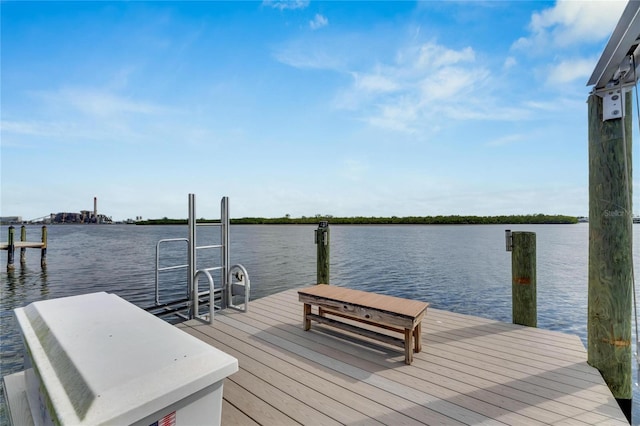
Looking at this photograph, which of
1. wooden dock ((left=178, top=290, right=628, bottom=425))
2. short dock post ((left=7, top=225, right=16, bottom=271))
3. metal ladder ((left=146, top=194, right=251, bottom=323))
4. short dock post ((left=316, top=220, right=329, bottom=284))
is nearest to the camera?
wooden dock ((left=178, top=290, right=628, bottom=425))

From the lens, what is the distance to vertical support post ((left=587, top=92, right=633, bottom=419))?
278 cm

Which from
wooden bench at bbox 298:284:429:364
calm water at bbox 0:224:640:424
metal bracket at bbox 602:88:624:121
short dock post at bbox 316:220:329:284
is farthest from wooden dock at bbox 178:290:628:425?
calm water at bbox 0:224:640:424

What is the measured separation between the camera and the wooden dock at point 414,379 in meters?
2.25

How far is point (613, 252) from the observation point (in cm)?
281

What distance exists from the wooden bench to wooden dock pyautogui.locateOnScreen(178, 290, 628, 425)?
175 mm

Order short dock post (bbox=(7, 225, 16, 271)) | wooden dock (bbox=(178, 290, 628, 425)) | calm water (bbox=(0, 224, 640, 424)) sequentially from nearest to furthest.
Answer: wooden dock (bbox=(178, 290, 628, 425))
calm water (bbox=(0, 224, 640, 424))
short dock post (bbox=(7, 225, 16, 271))

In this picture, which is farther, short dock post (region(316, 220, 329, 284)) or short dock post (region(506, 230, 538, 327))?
short dock post (region(316, 220, 329, 284))

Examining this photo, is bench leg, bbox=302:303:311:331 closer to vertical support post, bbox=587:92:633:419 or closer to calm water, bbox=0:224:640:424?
vertical support post, bbox=587:92:633:419

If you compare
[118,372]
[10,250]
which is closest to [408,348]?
[118,372]

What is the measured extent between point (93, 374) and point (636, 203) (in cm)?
442

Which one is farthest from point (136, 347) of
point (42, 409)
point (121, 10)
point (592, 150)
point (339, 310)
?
point (121, 10)

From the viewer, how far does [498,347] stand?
3.44 meters

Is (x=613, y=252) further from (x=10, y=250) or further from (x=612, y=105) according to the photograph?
(x=10, y=250)

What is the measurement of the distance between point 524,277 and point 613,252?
4.46ft
